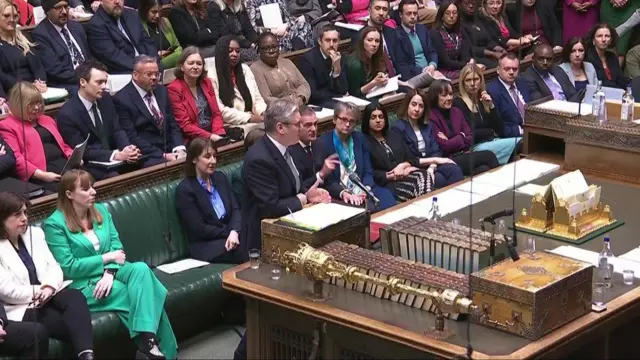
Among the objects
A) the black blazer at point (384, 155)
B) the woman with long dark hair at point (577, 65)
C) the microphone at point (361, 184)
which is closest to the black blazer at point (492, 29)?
the woman with long dark hair at point (577, 65)

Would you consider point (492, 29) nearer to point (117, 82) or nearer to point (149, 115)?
point (117, 82)

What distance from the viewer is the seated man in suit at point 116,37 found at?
7781 mm

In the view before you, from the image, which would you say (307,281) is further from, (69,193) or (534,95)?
(534,95)

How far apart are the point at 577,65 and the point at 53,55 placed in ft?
10.7

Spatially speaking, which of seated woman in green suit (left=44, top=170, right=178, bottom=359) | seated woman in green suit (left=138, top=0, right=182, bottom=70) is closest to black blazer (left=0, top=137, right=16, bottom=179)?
seated woman in green suit (left=44, top=170, right=178, bottom=359)

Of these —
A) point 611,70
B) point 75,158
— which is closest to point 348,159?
point 75,158

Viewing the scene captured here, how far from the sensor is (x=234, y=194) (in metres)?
6.64

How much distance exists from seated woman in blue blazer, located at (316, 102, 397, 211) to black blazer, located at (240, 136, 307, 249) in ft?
2.12

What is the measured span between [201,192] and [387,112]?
1.62 m

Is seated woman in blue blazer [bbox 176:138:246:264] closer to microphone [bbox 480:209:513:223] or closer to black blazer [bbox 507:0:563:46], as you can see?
microphone [bbox 480:209:513:223]

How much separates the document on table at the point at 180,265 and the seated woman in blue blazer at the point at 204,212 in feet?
0.14

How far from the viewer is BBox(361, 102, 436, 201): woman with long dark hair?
715cm

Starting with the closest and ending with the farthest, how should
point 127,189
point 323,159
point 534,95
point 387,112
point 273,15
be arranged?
point 127,189 < point 323,159 < point 387,112 < point 534,95 < point 273,15

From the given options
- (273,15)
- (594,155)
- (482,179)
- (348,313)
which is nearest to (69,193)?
(348,313)
